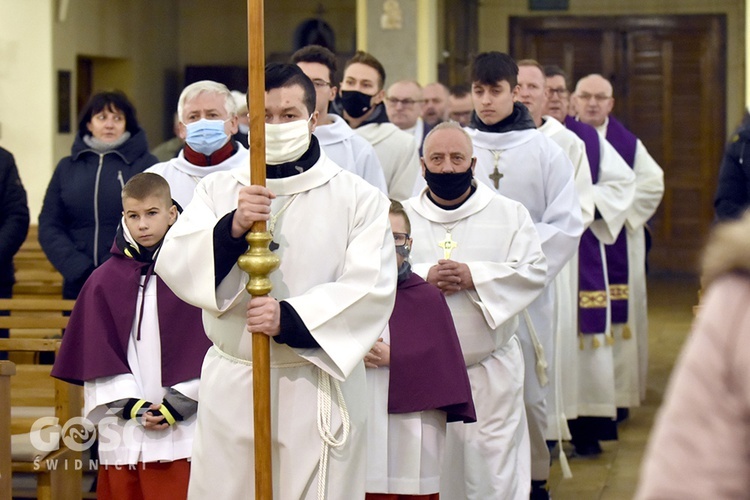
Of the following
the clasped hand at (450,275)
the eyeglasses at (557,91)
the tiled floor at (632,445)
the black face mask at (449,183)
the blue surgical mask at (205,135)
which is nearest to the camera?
the clasped hand at (450,275)

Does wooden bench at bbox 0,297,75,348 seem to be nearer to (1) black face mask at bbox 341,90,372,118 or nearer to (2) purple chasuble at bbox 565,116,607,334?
(1) black face mask at bbox 341,90,372,118

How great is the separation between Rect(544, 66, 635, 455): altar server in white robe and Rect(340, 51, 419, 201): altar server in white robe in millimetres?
995

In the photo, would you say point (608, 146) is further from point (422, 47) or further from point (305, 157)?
point (422, 47)

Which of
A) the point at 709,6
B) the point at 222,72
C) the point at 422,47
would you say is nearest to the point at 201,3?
the point at 222,72

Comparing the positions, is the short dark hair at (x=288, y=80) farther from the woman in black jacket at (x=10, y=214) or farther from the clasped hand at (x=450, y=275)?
the woman in black jacket at (x=10, y=214)

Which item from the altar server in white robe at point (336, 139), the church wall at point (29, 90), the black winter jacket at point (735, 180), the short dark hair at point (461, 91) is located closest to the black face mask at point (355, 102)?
the altar server in white robe at point (336, 139)

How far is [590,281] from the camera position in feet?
24.7

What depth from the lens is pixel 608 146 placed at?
773 centimetres

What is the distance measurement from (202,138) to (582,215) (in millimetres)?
2266

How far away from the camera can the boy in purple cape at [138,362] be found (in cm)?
437

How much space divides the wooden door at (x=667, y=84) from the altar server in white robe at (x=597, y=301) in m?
8.77

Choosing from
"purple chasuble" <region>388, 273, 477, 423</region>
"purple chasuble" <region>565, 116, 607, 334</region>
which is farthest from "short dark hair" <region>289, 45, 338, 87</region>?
"purple chasuble" <region>565, 116, 607, 334</region>

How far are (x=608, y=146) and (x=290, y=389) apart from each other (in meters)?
4.47

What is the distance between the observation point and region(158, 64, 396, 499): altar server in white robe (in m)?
3.59
